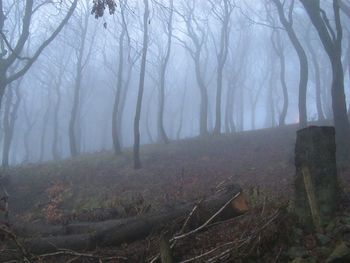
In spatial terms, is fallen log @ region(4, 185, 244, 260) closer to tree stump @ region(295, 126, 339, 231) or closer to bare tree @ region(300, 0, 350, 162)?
tree stump @ region(295, 126, 339, 231)

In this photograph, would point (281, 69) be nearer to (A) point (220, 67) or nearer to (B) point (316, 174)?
(A) point (220, 67)

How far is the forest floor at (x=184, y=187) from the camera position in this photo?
5.97 meters

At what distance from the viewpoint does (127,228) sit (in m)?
7.24

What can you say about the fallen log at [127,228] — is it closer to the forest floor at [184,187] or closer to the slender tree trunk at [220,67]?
the forest floor at [184,187]

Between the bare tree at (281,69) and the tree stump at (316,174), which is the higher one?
the bare tree at (281,69)

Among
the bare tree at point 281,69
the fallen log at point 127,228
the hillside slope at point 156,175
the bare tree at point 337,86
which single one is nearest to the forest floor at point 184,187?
the hillside slope at point 156,175

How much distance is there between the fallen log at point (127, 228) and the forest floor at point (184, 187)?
26 centimetres

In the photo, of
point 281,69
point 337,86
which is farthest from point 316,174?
point 281,69

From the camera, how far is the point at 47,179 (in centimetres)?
1852

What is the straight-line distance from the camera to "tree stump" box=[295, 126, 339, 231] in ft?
20.7

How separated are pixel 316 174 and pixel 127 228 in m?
3.51

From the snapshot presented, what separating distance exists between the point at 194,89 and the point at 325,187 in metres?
55.8

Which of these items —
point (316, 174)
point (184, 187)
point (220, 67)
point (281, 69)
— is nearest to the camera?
point (316, 174)

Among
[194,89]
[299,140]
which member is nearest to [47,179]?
[299,140]
